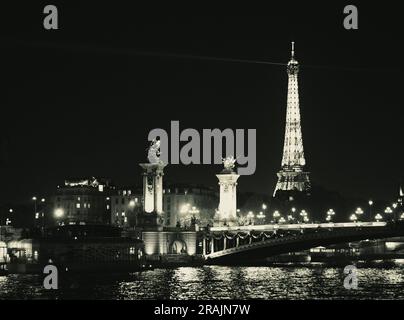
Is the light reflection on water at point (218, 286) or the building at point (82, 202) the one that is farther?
the building at point (82, 202)

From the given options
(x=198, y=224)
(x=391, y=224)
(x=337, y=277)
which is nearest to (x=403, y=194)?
(x=198, y=224)

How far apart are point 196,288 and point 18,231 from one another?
117ft

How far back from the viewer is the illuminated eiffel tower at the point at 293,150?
16838 centimetres

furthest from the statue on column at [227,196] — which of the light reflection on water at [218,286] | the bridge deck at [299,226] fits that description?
the light reflection on water at [218,286]

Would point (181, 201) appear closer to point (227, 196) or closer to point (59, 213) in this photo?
point (59, 213)

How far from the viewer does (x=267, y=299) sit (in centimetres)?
6147

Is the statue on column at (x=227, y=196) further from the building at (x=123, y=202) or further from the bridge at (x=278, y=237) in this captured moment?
the building at (x=123, y=202)

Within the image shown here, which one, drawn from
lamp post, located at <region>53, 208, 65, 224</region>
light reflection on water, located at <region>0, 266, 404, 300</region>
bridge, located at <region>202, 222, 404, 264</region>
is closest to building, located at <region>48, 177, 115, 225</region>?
lamp post, located at <region>53, 208, 65, 224</region>

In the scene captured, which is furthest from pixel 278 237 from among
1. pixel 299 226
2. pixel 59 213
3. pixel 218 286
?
pixel 59 213

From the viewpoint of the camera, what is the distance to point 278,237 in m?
99.3

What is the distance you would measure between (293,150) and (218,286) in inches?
3947

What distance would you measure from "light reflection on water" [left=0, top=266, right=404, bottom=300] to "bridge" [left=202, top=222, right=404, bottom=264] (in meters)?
5.91

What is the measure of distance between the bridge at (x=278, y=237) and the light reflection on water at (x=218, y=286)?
19.4 feet

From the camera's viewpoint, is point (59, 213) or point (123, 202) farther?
point (123, 202)
